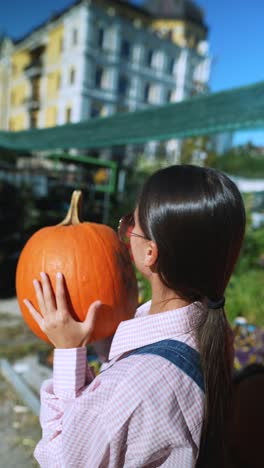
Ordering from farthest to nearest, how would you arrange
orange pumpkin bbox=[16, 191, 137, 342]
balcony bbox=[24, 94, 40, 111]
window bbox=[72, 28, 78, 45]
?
balcony bbox=[24, 94, 40, 111] < window bbox=[72, 28, 78, 45] < orange pumpkin bbox=[16, 191, 137, 342]

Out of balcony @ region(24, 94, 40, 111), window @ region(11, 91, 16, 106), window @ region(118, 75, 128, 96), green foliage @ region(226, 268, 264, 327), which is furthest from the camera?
window @ region(11, 91, 16, 106)

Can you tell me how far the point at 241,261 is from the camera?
5.82m

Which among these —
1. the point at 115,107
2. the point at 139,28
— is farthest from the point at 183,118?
the point at 139,28

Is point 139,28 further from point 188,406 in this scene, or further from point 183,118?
point 188,406

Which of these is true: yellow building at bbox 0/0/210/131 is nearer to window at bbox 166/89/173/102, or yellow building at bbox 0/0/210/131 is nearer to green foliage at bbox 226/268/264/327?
window at bbox 166/89/173/102

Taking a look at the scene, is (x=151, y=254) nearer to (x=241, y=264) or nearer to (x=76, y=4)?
(x=241, y=264)

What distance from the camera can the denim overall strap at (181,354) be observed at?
1.00 meters

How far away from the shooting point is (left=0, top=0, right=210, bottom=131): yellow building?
92.4 feet

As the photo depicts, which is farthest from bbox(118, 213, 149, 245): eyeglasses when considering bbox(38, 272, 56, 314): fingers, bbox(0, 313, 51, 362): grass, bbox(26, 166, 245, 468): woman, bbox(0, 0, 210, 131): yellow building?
bbox(0, 0, 210, 131): yellow building

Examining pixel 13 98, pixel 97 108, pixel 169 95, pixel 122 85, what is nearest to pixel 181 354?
pixel 97 108

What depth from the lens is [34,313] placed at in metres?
1.29

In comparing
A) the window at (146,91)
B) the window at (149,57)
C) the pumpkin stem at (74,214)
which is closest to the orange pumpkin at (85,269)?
the pumpkin stem at (74,214)

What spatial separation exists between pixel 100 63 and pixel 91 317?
100 feet

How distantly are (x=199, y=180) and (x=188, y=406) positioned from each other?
1.92 ft
